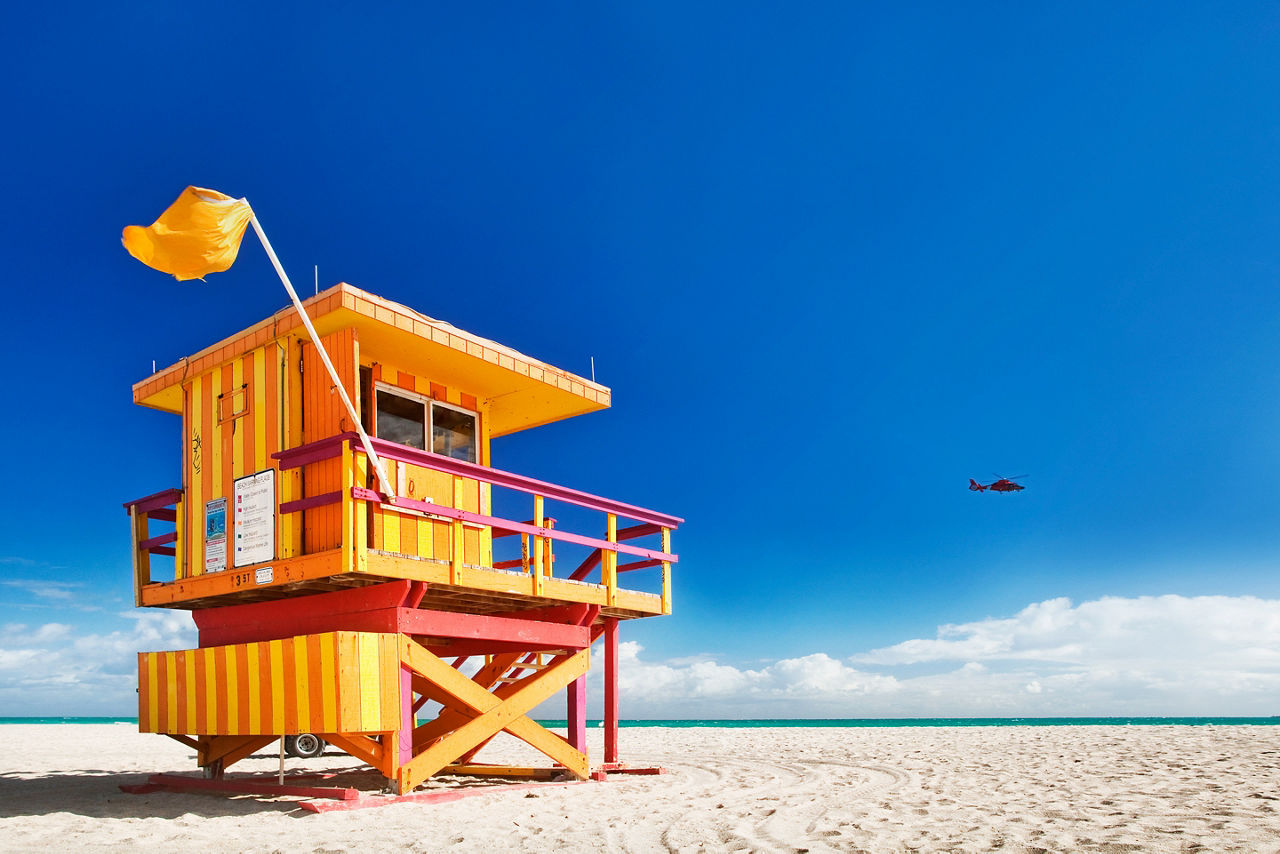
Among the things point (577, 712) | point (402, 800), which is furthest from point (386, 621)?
point (577, 712)

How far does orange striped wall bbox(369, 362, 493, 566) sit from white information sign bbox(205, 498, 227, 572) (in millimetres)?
1911

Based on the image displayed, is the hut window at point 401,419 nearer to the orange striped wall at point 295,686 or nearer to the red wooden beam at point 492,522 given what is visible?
the red wooden beam at point 492,522

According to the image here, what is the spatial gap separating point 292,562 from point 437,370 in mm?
2691

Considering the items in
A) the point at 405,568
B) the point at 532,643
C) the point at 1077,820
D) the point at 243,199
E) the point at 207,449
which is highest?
the point at 243,199

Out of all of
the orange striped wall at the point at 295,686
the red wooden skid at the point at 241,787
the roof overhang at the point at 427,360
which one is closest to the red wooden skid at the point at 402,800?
the red wooden skid at the point at 241,787

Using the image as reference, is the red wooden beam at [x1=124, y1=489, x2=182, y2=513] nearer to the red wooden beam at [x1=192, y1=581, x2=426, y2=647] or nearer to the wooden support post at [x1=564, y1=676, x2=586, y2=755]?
the red wooden beam at [x1=192, y1=581, x2=426, y2=647]

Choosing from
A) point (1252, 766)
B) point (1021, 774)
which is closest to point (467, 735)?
point (1021, 774)

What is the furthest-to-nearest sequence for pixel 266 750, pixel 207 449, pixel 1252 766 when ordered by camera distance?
pixel 266 750, pixel 1252 766, pixel 207 449

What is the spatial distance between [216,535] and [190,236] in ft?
12.0

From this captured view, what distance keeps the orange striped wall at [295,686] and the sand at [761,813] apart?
70cm

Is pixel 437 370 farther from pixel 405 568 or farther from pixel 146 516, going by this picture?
pixel 146 516

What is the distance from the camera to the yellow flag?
24.7 feet

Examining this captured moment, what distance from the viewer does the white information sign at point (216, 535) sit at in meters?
9.90

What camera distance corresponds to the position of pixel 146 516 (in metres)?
11.0
